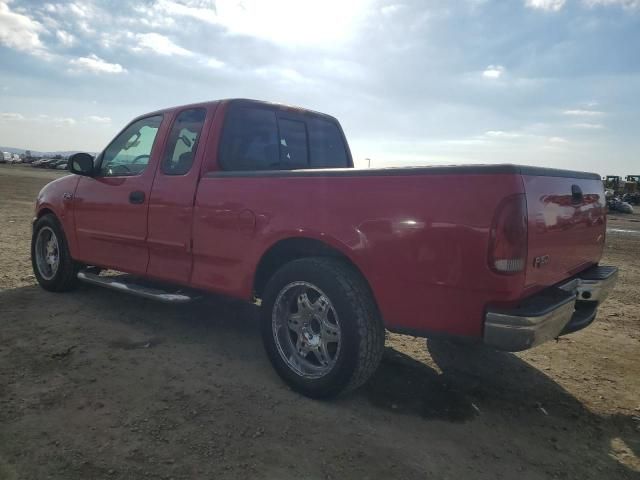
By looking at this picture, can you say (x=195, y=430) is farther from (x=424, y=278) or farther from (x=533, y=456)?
(x=533, y=456)

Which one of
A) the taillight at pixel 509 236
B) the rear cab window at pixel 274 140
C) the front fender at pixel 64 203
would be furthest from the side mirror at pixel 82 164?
the taillight at pixel 509 236

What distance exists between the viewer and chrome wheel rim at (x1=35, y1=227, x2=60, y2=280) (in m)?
5.34

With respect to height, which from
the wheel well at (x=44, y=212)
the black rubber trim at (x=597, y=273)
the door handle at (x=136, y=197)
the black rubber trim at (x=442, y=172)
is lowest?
the black rubber trim at (x=597, y=273)

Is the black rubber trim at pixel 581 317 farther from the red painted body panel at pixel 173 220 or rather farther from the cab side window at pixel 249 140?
the red painted body panel at pixel 173 220

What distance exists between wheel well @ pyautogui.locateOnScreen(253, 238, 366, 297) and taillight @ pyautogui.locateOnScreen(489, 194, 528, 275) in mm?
898

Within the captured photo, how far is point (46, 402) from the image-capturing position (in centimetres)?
286

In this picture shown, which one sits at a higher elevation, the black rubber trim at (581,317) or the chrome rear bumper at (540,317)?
the chrome rear bumper at (540,317)

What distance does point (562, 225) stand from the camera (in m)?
2.78

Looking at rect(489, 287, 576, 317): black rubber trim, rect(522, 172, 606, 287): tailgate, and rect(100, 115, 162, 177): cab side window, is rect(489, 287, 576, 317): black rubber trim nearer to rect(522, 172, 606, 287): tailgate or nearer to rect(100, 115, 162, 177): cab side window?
rect(522, 172, 606, 287): tailgate

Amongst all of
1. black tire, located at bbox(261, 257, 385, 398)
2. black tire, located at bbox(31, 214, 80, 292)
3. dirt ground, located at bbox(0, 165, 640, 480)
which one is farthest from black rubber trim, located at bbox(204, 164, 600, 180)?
black tire, located at bbox(31, 214, 80, 292)

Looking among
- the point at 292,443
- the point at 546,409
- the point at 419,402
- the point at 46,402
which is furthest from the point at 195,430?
the point at 546,409

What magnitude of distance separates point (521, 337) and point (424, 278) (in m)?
0.56

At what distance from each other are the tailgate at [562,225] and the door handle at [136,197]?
3148 mm

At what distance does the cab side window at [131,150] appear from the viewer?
439cm
